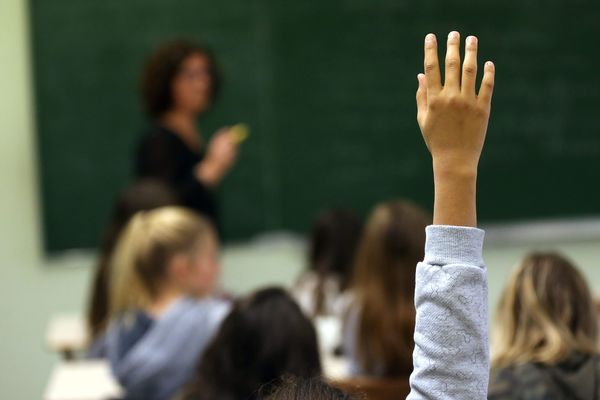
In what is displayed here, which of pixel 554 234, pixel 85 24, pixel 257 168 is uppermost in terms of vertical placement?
pixel 85 24

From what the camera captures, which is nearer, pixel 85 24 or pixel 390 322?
pixel 390 322

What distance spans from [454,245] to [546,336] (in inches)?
52.5

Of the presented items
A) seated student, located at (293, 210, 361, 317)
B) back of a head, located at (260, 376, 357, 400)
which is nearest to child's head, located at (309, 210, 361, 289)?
seated student, located at (293, 210, 361, 317)

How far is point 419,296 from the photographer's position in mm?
1259

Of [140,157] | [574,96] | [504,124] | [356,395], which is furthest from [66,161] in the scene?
[356,395]

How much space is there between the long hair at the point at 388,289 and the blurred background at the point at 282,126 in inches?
75.8

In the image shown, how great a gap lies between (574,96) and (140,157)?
2.36m

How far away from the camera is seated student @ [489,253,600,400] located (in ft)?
7.77

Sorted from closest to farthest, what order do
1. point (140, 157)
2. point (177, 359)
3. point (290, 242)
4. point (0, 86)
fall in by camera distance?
point (177, 359) → point (140, 157) → point (0, 86) → point (290, 242)

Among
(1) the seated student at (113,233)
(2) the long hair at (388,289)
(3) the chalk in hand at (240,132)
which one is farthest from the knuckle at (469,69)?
(3) the chalk in hand at (240,132)

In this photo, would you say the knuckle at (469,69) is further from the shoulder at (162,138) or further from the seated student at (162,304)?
the shoulder at (162,138)

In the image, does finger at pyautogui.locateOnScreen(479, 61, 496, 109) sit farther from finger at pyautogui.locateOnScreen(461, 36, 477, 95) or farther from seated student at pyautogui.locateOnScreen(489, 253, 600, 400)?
seated student at pyautogui.locateOnScreen(489, 253, 600, 400)

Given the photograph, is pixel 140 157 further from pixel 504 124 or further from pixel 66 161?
pixel 504 124

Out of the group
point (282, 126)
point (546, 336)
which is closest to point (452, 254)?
point (546, 336)
